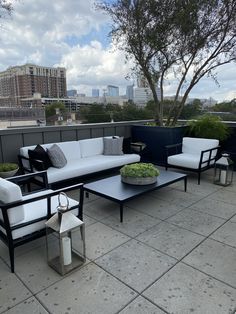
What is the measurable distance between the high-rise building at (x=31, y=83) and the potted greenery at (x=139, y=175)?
675 centimetres

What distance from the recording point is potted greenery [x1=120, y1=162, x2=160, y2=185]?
3270 mm

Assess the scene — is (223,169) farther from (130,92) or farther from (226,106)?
(130,92)

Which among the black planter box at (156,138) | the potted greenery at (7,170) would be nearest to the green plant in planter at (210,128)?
the black planter box at (156,138)

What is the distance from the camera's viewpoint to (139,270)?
1.99 metres

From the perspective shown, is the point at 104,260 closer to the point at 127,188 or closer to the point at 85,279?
the point at 85,279

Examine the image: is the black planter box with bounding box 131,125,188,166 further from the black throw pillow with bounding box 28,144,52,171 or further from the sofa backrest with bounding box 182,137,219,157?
the black throw pillow with bounding box 28,144,52,171

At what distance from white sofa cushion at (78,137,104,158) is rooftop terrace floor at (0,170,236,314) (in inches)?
70.9

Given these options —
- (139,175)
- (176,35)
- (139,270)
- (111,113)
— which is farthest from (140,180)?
(176,35)

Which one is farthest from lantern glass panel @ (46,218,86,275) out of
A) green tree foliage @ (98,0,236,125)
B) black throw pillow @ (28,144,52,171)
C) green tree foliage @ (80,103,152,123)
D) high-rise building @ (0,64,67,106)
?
high-rise building @ (0,64,67,106)

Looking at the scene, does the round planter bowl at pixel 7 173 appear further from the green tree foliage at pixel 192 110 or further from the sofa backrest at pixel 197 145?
the green tree foliage at pixel 192 110

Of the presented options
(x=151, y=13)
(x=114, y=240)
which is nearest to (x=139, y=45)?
(x=151, y=13)

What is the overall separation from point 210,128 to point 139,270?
157 inches

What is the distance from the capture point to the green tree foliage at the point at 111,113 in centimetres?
606

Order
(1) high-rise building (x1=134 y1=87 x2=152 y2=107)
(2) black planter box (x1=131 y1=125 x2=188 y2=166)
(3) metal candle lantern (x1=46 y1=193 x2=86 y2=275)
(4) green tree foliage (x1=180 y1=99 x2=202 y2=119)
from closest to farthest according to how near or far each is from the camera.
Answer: (3) metal candle lantern (x1=46 y1=193 x2=86 y2=275) < (2) black planter box (x1=131 y1=125 x2=188 y2=166) < (4) green tree foliage (x1=180 y1=99 x2=202 y2=119) < (1) high-rise building (x1=134 y1=87 x2=152 y2=107)
